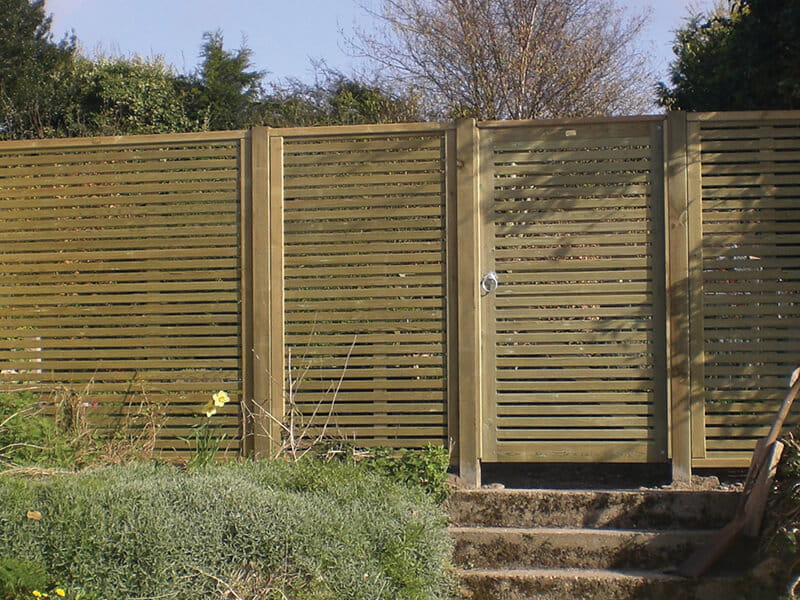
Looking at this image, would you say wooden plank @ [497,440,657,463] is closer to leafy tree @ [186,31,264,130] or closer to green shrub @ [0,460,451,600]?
green shrub @ [0,460,451,600]

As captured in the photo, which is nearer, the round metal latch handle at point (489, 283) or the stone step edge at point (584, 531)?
the stone step edge at point (584, 531)

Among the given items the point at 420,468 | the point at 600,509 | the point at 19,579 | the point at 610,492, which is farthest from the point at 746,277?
the point at 19,579

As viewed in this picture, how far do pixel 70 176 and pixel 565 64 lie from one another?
8.24 m

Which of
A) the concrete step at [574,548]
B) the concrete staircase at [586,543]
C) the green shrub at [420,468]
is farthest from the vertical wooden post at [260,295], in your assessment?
the concrete step at [574,548]

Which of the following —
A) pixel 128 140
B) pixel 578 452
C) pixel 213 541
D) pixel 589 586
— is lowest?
pixel 589 586

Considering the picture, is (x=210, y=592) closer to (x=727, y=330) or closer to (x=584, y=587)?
(x=584, y=587)

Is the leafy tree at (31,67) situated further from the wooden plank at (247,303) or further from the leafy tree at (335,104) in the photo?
the wooden plank at (247,303)

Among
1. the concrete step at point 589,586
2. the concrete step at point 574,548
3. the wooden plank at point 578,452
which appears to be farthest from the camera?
the wooden plank at point 578,452

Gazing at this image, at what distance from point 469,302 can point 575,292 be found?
61cm

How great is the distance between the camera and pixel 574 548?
450cm

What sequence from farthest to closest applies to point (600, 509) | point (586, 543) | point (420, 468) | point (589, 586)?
1. point (420, 468)
2. point (600, 509)
3. point (586, 543)
4. point (589, 586)

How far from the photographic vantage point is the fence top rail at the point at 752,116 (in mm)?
4859

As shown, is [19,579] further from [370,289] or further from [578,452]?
[578,452]

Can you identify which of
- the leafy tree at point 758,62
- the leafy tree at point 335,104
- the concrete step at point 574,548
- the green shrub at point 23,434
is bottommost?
the concrete step at point 574,548
